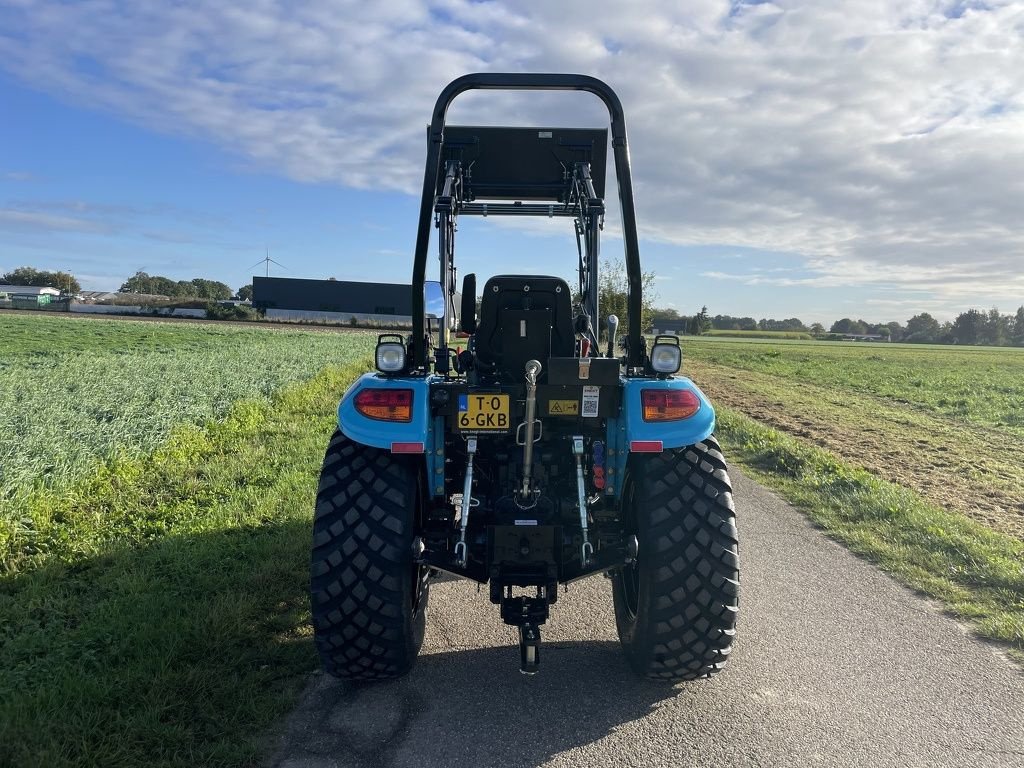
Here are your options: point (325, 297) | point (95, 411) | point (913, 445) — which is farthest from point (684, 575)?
point (325, 297)

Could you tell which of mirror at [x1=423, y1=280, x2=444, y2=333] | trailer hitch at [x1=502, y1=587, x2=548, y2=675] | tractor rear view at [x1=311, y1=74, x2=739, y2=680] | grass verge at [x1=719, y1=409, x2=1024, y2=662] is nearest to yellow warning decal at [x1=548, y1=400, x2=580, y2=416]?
tractor rear view at [x1=311, y1=74, x2=739, y2=680]

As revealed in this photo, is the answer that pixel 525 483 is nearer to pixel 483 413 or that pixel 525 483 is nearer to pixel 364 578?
pixel 483 413

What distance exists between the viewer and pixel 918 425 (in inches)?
553

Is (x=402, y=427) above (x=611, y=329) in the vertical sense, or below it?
below

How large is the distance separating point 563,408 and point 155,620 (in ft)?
7.91

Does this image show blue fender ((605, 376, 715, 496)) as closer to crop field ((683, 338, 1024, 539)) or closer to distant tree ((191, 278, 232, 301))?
crop field ((683, 338, 1024, 539))

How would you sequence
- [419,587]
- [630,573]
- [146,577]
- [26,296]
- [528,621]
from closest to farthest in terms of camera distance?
[528,621] → [419,587] → [630,573] → [146,577] → [26,296]

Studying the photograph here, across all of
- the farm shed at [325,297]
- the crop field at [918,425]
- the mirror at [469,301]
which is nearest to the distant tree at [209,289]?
the farm shed at [325,297]

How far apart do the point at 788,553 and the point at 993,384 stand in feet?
84.4

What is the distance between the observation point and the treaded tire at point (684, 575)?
3162 mm

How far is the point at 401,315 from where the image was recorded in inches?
2660

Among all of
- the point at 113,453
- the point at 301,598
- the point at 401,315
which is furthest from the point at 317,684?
the point at 401,315

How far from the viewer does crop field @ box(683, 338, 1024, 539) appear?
8.06 metres

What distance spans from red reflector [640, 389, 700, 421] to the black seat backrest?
49cm
